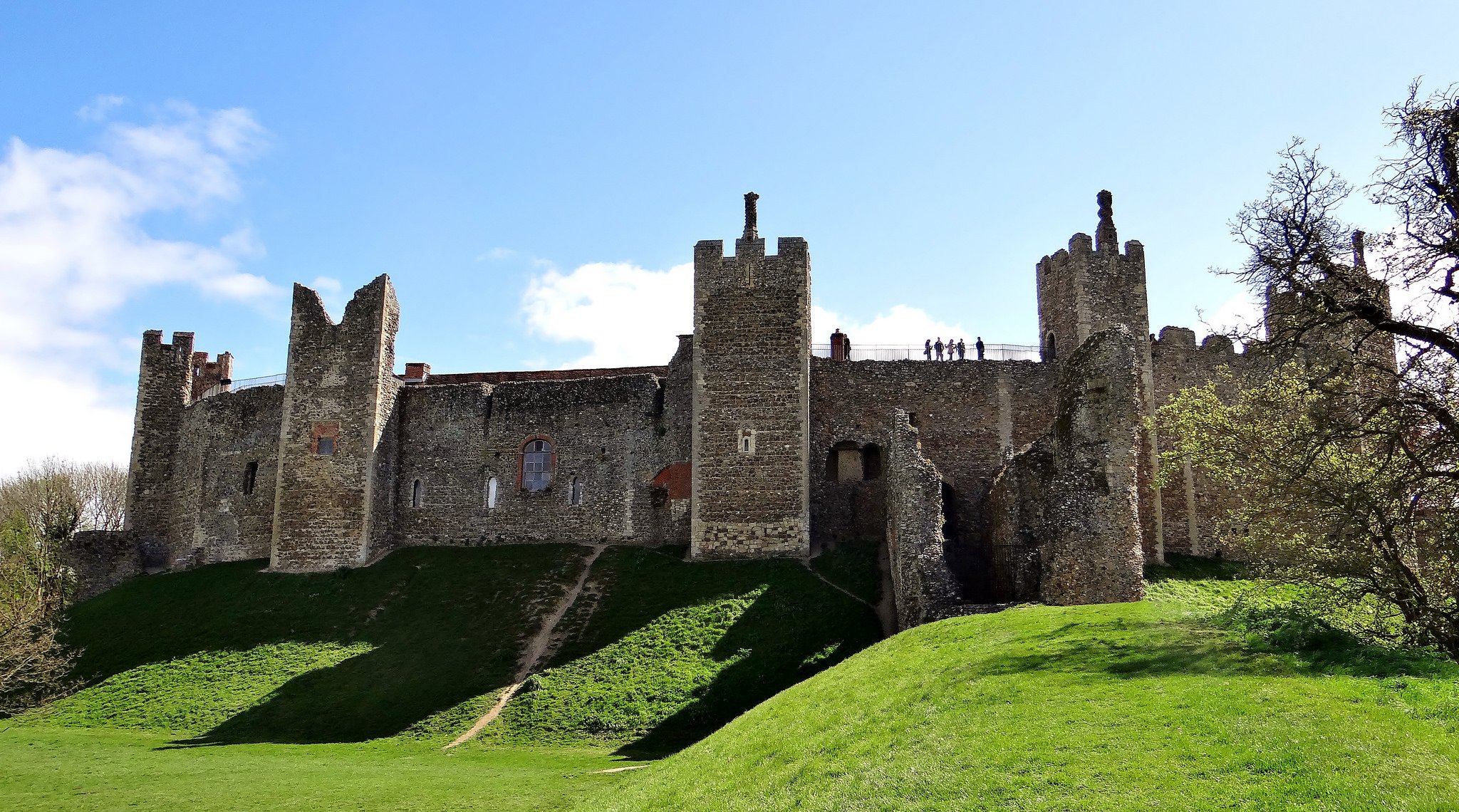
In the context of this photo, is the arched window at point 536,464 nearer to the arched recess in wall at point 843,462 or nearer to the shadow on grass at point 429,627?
the shadow on grass at point 429,627

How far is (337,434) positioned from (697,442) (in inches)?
511

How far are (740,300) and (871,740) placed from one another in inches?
852

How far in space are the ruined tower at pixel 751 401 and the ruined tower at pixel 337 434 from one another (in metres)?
11.5

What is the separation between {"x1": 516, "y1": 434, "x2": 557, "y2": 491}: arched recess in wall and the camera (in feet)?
123

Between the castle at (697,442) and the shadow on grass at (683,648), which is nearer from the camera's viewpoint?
the shadow on grass at (683,648)

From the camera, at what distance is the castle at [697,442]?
108 feet

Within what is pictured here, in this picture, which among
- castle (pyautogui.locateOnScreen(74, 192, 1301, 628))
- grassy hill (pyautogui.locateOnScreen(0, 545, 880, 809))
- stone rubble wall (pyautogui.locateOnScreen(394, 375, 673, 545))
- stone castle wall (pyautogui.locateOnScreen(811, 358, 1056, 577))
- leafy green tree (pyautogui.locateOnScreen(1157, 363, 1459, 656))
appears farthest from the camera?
stone rubble wall (pyautogui.locateOnScreen(394, 375, 673, 545))

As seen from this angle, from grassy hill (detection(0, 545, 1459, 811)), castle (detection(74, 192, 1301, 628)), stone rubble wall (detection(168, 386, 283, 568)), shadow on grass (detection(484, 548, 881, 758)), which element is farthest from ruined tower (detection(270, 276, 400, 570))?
shadow on grass (detection(484, 548, 881, 758))

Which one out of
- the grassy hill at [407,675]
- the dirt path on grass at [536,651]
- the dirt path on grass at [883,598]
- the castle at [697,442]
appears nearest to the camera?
the grassy hill at [407,675]

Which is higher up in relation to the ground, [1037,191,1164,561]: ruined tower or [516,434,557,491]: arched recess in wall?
[1037,191,1164,561]: ruined tower

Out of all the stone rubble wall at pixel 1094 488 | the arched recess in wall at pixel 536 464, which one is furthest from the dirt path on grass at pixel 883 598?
the arched recess in wall at pixel 536 464

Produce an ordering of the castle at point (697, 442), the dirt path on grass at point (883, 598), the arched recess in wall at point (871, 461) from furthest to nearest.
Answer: the arched recess in wall at point (871, 461), the castle at point (697, 442), the dirt path on grass at point (883, 598)

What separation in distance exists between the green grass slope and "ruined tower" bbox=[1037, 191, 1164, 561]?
1771cm

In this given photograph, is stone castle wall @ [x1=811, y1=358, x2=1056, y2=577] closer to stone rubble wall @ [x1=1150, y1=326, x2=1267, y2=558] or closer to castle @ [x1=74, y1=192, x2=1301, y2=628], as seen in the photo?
castle @ [x1=74, y1=192, x2=1301, y2=628]
